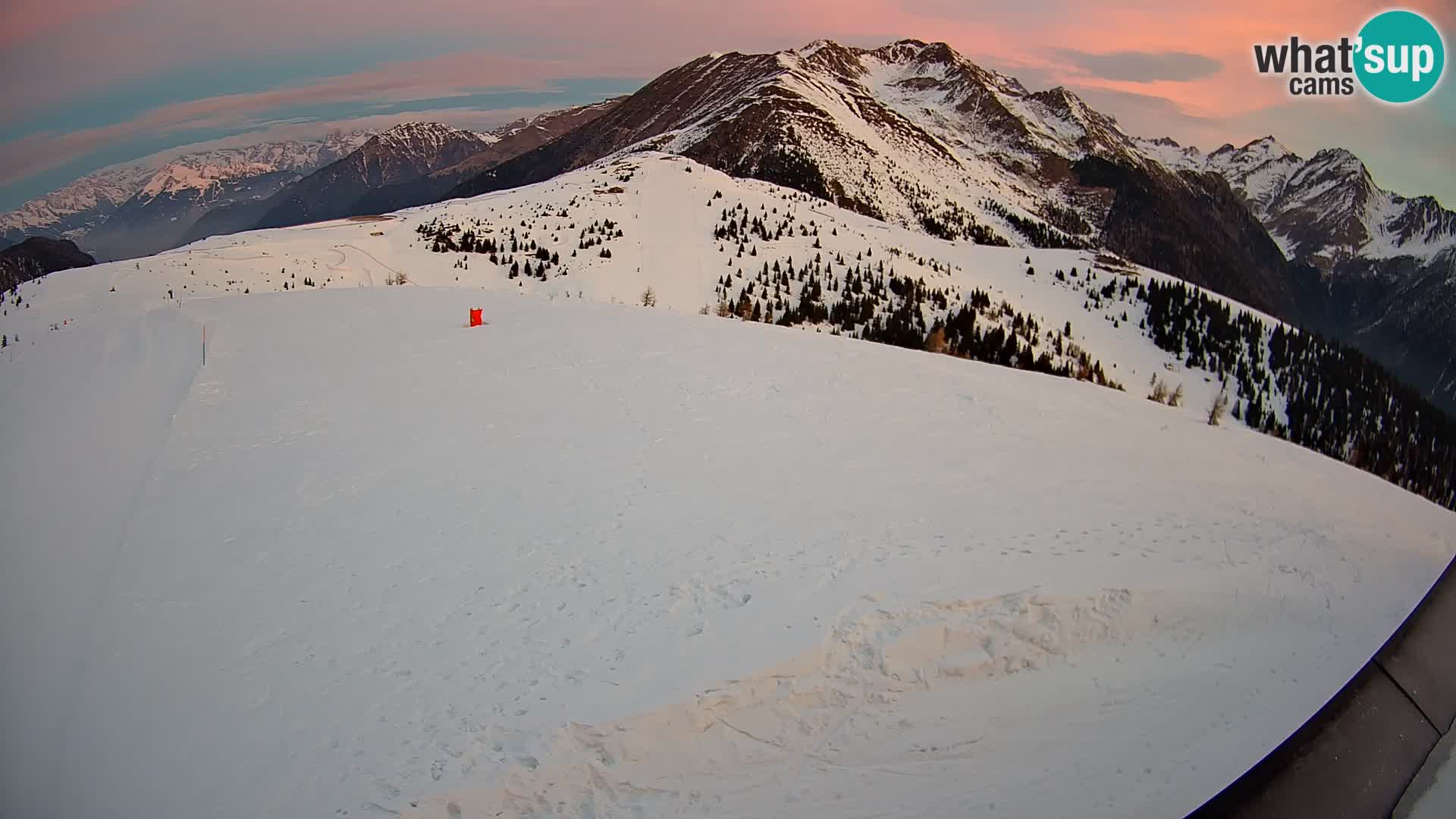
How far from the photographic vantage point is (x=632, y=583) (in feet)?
20.1

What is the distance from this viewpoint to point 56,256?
57.0 m

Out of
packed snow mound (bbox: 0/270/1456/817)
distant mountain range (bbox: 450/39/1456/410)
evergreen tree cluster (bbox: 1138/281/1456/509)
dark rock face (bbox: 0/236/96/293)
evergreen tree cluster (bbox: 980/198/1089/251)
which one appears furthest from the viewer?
evergreen tree cluster (bbox: 980/198/1089/251)

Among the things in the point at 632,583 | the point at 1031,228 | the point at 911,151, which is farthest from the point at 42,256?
the point at 1031,228

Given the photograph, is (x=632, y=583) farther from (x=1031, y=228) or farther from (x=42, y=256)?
(x=1031, y=228)

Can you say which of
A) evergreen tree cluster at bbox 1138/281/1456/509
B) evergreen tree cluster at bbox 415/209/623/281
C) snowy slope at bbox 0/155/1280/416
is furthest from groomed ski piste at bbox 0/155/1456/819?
evergreen tree cluster at bbox 1138/281/1456/509

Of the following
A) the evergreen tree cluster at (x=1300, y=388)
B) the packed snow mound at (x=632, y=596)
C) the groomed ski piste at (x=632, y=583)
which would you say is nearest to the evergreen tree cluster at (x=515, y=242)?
the groomed ski piste at (x=632, y=583)

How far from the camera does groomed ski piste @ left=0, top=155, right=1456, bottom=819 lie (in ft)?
14.6

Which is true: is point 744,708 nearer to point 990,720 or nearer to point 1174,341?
point 990,720

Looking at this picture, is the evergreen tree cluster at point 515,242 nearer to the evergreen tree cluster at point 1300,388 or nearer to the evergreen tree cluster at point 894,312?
the evergreen tree cluster at point 894,312

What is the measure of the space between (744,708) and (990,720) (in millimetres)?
1897

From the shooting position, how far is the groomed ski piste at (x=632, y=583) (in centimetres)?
445

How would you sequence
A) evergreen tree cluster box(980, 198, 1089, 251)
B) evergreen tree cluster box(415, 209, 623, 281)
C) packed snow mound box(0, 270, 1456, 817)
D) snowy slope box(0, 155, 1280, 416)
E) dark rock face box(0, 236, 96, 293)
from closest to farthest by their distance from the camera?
packed snow mound box(0, 270, 1456, 817) → snowy slope box(0, 155, 1280, 416) → evergreen tree cluster box(415, 209, 623, 281) → dark rock face box(0, 236, 96, 293) → evergreen tree cluster box(980, 198, 1089, 251)

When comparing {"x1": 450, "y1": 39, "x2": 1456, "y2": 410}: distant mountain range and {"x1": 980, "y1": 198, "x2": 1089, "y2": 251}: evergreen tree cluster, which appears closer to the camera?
{"x1": 450, "y1": 39, "x2": 1456, "y2": 410}: distant mountain range

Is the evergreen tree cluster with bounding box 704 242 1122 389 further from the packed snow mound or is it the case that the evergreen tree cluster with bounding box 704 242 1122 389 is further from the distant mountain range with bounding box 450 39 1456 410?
the distant mountain range with bounding box 450 39 1456 410
